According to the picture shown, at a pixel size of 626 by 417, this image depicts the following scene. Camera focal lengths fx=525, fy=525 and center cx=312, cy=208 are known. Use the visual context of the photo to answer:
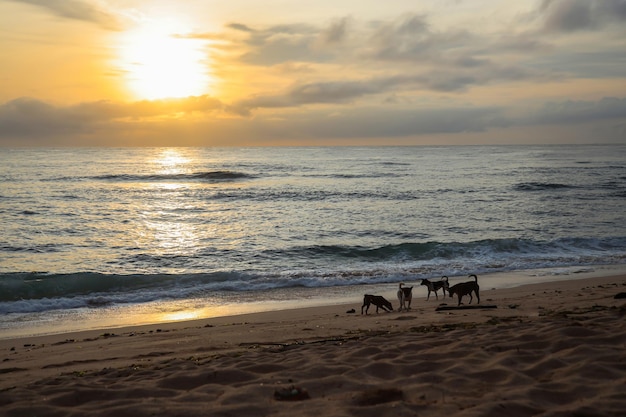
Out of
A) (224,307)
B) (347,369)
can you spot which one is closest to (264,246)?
(224,307)

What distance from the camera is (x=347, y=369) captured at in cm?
525

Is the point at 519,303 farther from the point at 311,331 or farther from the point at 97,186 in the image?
the point at 97,186

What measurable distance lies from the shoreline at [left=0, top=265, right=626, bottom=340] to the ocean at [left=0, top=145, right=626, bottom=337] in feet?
0.19

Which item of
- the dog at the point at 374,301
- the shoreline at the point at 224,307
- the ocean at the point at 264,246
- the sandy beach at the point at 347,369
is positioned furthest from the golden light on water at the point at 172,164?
the sandy beach at the point at 347,369

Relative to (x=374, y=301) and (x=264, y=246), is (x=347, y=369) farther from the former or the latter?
(x=264, y=246)

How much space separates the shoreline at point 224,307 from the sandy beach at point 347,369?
71.5 inches

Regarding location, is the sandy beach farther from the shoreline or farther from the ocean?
the ocean

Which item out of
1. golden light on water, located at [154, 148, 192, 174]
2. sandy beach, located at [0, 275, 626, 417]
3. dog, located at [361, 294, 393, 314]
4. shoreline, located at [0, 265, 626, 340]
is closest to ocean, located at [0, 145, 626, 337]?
shoreline, located at [0, 265, 626, 340]

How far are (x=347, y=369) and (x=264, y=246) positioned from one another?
48.0ft

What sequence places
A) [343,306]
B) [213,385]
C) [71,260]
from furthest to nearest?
[71,260] < [343,306] < [213,385]

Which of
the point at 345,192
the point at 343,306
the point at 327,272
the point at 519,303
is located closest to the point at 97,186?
the point at 345,192

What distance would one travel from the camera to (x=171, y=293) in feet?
44.5

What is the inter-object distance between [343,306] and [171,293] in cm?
493

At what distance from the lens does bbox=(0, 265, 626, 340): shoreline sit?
10477mm
